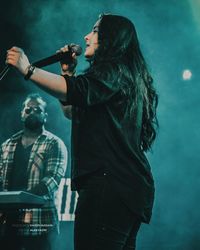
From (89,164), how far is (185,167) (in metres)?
3.83

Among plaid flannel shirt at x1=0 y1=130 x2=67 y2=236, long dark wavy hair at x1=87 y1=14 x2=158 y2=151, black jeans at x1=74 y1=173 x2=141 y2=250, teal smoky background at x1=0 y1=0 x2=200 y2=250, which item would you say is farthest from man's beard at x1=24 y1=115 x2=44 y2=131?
black jeans at x1=74 y1=173 x2=141 y2=250

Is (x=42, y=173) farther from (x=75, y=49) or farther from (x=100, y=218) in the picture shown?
(x=100, y=218)

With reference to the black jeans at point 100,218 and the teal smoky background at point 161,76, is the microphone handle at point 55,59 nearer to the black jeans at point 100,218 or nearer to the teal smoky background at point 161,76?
the black jeans at point 100,218

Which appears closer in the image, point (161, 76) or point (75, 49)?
point (75, 49)

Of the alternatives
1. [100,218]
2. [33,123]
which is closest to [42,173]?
[33,123]

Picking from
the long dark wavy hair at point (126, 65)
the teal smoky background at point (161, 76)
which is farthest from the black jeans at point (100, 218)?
the teal smoky background at point (161, 76)

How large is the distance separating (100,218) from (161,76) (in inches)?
155

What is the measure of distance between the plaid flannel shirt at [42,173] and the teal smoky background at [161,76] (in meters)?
1.46

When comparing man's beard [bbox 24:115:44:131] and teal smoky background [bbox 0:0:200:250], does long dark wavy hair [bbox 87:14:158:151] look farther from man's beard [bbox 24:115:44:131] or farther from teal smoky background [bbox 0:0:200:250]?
teal smoky background [bbox 0:0:200:250]

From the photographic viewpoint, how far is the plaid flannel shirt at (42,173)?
3.31 metres

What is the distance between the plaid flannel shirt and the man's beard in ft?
0.31

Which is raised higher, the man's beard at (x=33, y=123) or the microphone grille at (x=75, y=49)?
the man's beard at (x=33, y=123)

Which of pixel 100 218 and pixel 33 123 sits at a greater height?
pixel 33 123

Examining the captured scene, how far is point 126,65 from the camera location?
1.72 metres
